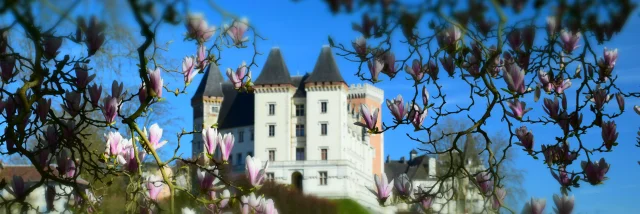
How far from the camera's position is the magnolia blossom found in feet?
5.05

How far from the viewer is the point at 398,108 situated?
1.93m

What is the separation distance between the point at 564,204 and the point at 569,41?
555 mm

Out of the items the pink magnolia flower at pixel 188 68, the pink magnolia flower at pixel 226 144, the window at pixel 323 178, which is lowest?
the pink magnolia flower at pixel 226 144

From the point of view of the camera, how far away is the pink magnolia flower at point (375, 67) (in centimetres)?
200

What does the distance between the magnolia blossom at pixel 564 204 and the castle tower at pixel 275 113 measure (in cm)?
Result: 4330

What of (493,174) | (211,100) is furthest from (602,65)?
(211,100)

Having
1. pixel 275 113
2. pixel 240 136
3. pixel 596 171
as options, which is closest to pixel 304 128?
pixel 275 113

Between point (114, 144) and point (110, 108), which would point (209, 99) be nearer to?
point (114, 144)

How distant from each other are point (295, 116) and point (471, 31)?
144ft

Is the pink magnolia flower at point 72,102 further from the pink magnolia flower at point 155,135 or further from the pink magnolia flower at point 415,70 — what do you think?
the pink magnolia flower at point 415,70

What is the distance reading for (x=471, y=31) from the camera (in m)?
1.74

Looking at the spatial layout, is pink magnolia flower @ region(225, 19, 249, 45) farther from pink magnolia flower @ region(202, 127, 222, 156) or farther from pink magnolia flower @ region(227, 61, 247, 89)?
pink magnolia flower @ region(202, 127, 222, 156)

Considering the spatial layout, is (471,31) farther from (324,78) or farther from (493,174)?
(324,78)

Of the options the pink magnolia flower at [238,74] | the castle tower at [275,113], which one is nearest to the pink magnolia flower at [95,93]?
the pink magnolia flower at [238,74]
